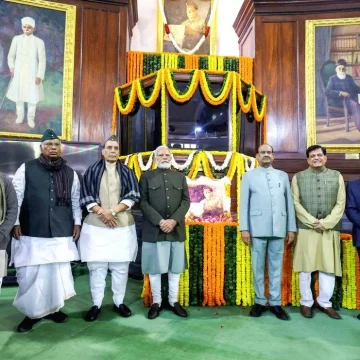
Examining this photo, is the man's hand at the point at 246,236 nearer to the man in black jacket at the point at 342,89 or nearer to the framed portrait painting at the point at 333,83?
the framed portrait painting at the point at 333,83

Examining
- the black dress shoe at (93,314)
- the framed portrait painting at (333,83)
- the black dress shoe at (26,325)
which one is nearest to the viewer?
the black dress shoe at (26,325)

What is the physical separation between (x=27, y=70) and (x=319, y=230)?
492cm

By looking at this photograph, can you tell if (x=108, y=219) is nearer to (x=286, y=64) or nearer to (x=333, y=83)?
(x=286, y=64)

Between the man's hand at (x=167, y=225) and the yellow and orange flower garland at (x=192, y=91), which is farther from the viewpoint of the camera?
the yellow and orange flower garland at (x=192, y=91)

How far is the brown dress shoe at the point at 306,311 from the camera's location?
9.81ft

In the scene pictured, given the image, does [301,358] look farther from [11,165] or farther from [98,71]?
[98,71]

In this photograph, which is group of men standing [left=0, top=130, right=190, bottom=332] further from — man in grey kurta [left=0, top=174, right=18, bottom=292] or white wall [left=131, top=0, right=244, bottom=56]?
white wall [left=131, top=0, right=244, bottom=56]

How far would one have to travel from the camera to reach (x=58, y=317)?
278 centimetres

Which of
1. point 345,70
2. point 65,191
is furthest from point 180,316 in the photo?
point 345,70

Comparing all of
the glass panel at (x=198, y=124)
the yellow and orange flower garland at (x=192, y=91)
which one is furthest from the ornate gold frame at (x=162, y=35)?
the yellow and orange flower garland at (x=192, y=91)

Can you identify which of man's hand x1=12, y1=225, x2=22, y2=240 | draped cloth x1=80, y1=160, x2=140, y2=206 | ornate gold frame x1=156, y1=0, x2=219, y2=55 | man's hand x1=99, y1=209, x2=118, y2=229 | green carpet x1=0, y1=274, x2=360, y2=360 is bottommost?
green carpet x1=0, y1=274, x2=360, y2=360

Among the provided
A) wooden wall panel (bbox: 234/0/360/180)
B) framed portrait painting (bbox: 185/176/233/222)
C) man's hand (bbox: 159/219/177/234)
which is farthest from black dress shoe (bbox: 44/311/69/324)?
wooden wall panel (bbox: 234/0/360/180)

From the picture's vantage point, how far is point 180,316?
2.94 m

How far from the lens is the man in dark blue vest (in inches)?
105
